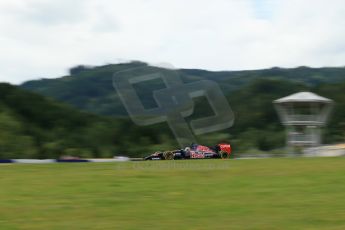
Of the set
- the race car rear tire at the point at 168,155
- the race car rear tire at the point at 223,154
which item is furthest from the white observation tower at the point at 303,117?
the race car rear tire at the point at 168,155

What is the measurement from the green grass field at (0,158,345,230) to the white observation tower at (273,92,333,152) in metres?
15.3

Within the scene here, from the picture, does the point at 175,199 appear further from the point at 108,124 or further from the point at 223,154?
the point at 108,124

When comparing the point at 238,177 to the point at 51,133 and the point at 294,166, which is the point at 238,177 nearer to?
the point at 294,166

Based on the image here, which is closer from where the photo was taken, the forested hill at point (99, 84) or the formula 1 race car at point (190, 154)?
the formula 1 race car at point (190, 154)

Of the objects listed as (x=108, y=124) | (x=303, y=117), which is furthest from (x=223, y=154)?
(x=108, y=124)

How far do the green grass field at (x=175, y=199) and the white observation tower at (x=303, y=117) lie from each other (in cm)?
1527

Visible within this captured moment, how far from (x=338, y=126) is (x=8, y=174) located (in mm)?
59471

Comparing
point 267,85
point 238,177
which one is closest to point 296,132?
point 238,177

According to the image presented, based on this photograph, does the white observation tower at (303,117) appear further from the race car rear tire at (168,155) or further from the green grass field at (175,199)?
the green grass field at (175,199)

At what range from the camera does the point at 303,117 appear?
32938 millimetres

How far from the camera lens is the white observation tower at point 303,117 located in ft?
107

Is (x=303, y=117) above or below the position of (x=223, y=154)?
above

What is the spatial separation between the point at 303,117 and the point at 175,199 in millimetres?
22975

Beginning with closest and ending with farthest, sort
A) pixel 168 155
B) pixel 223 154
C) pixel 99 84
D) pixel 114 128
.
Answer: pixel 168 155 → pixel 223 154 → pixel 114 128 → pixel 99 84
